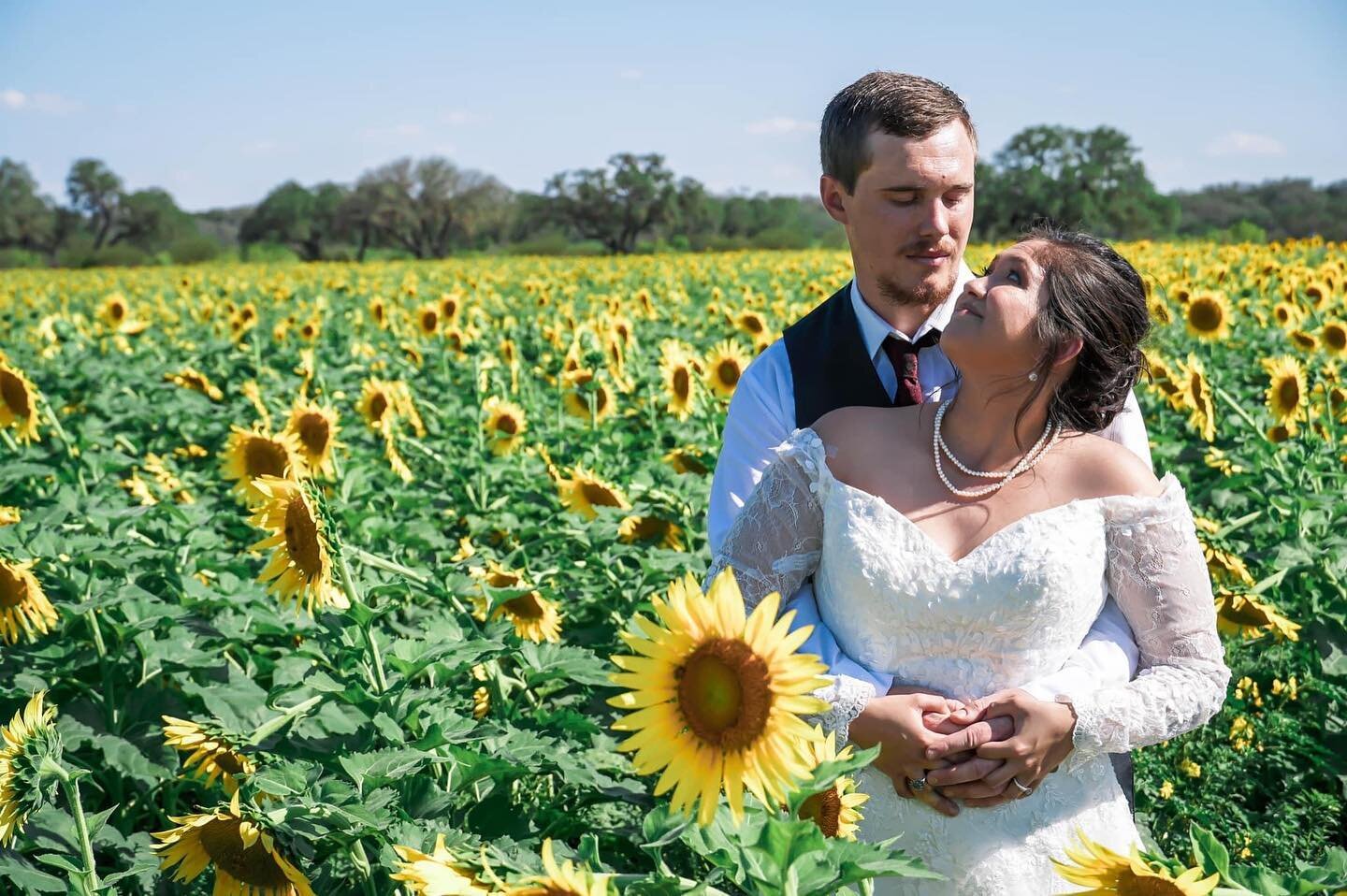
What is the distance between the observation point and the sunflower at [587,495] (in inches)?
162

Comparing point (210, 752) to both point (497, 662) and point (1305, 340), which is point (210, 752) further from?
point (1305, 340)

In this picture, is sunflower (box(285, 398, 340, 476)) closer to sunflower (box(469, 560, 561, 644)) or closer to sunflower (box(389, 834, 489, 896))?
sunflower (box(469, 560, 561, 644))

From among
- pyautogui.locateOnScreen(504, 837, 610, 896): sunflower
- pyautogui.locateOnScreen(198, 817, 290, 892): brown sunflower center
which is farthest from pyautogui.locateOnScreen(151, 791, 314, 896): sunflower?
pyautogui.locateOnScreen(504, 837, 610, 896): sunflower

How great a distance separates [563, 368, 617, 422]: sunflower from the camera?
223 inches

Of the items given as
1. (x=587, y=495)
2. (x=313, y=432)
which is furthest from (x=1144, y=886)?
(x=313, y=432)

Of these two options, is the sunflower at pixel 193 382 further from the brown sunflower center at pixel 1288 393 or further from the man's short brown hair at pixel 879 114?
the brown sunflower center at pixel 1288 393

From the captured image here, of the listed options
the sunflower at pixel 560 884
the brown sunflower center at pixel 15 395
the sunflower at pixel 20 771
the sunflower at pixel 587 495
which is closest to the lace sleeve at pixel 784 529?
the sunflower at pixel 560 884

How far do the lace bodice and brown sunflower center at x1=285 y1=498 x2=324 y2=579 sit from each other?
98 cm

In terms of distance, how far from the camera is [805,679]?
4.49 ft

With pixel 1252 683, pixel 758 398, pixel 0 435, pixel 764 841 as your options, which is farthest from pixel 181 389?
pixel 764 841

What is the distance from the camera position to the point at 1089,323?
214 cm

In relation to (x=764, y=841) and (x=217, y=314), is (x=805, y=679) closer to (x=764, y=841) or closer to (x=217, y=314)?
(x=764, y=841)

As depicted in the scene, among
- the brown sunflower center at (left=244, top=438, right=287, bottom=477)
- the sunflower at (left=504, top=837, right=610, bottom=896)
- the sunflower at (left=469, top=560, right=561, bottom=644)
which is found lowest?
the sunflower at (left=469, top=560, right=561, bottom=644)

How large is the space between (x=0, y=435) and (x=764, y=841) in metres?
4.48
